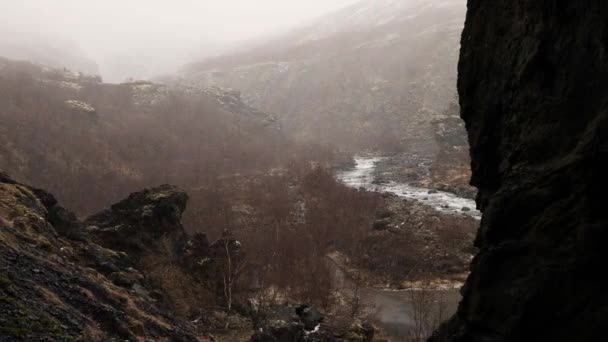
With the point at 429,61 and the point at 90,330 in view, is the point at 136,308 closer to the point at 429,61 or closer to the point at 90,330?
the point at 90,330

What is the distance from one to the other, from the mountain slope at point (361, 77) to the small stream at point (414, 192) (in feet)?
54.4

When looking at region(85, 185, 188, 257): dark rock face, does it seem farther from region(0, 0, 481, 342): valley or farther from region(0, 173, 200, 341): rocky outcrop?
region(0, 173, 200, 341): rocky outcrop

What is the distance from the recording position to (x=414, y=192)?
56719 millimetres

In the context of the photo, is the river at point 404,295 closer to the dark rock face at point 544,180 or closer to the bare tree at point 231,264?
the bare tree at point 231,264

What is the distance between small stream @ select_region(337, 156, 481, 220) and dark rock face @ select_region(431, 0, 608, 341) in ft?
123

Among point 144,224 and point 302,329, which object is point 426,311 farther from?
point 144,224

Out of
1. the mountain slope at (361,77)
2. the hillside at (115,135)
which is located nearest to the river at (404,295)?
the hillside at (115,135)

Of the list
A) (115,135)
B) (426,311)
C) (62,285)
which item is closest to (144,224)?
(62,285)

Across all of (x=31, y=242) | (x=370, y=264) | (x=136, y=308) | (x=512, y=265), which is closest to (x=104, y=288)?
(x=136, y=308)

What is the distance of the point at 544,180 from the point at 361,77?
113348 millimetres

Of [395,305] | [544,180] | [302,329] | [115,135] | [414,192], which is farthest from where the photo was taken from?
[115,135]

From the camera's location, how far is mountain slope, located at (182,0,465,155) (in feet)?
322

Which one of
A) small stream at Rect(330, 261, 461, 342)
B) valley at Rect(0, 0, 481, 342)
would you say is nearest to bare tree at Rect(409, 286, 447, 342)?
small stream at Rect(330, 261, 461, 342)

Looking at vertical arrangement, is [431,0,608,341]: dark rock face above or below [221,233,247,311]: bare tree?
above
